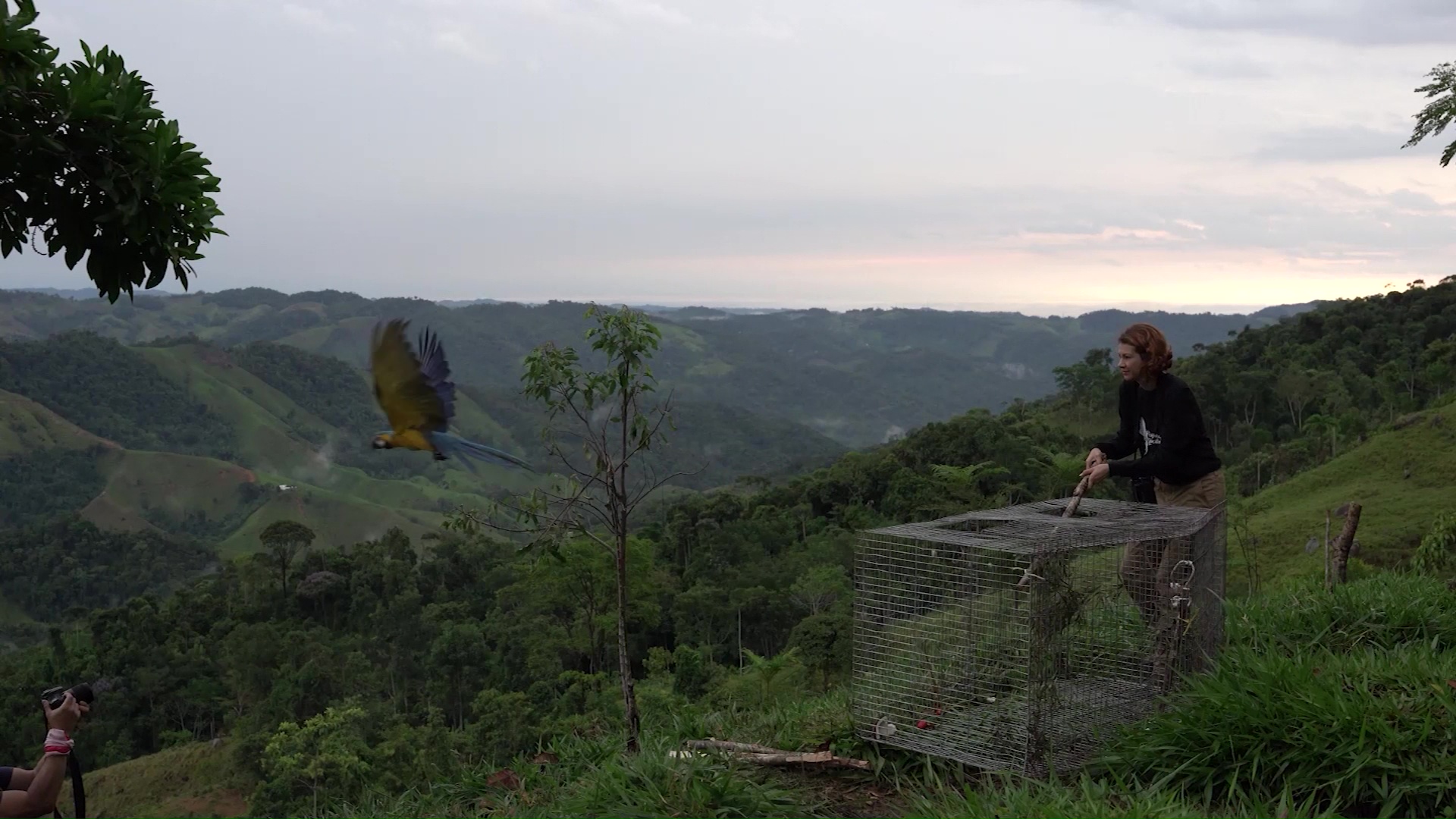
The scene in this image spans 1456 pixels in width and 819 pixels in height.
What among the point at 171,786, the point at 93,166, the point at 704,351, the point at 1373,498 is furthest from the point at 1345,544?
the point at 704,351

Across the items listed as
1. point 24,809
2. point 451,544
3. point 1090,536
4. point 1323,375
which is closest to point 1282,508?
point 1090,536

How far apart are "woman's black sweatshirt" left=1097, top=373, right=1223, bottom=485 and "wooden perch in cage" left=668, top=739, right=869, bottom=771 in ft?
5.02

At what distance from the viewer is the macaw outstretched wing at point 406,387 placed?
3.73m

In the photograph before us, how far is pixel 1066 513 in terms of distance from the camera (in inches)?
165

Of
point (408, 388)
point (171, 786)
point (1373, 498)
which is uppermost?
point (408, 388)

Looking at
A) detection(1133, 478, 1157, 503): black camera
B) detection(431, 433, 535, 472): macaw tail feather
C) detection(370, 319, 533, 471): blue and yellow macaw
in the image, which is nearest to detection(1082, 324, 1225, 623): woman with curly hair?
detection(1133, 478, 1157, 503): black camera

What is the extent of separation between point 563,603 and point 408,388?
2923 centimetres

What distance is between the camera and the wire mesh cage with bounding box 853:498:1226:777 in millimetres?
3760

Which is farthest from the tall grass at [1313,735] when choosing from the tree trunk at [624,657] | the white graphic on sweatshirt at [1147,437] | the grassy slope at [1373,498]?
Answer: the grassy slope at [1373,498]

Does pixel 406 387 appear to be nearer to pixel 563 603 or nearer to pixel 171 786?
pixel 563 603

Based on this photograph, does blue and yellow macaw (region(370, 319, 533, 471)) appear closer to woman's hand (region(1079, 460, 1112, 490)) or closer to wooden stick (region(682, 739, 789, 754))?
wooden stick (region(682, 739, 789, 754))

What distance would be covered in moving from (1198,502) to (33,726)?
3881 centimetres

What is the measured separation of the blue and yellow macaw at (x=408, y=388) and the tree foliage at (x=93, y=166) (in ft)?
3.61

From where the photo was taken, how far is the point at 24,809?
12.4 feet
